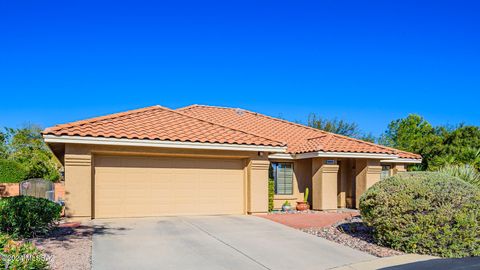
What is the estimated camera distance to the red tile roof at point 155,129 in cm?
1294

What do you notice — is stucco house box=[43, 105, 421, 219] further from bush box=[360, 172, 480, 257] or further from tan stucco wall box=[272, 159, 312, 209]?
bush box=[360, 172, 480, 257]

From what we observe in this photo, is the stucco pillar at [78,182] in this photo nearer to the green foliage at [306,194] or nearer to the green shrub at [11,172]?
the green foliage at [306,194]

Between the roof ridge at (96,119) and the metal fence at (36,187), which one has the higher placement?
the roof ridge at (96,119)

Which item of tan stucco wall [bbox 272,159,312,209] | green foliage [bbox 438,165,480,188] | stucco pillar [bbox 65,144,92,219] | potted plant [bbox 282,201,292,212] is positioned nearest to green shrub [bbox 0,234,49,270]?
stucco pillar [bbox 65,144,92,219]

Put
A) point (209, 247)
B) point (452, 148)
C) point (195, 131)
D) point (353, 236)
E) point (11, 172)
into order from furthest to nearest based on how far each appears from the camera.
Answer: point (11, 172) → point (452, 148) → point (195, 131) → point (353, 236) → point (209, 247)

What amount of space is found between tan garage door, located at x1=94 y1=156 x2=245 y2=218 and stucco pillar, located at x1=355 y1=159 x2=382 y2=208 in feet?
21.0

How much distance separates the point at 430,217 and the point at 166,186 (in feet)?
26.9

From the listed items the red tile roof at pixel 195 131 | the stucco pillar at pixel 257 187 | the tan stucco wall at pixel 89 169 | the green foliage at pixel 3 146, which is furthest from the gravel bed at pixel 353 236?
the green foliage at pixel 3 146

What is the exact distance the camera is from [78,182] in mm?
12625

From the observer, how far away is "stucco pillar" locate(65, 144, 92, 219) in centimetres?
1255

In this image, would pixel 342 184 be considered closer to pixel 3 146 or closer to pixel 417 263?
pixel 417 263

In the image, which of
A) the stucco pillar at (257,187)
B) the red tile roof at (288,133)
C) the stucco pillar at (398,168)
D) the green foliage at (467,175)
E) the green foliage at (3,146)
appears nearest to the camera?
the green foliage at (467,175)

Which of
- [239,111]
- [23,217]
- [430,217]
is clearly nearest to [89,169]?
[23,217]

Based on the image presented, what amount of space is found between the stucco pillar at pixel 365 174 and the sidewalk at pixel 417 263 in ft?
30.9
